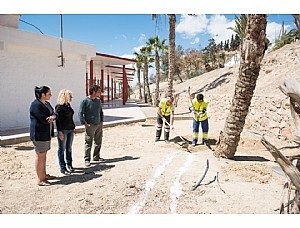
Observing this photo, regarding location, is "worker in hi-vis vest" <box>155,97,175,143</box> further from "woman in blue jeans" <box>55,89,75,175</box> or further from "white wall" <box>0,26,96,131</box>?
"white wall" <box>0,26,96,131</box>

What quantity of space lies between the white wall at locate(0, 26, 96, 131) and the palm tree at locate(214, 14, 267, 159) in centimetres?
576

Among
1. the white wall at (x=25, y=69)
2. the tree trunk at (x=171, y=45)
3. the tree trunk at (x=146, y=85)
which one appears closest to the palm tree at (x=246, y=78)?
the white wall at (x=25, y=69)

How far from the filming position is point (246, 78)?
477 centimetres

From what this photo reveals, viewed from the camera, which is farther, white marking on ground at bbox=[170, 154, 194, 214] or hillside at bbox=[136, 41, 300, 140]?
hillside at bbox=[136, 41, 300, 140]

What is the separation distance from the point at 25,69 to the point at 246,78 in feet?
20.6

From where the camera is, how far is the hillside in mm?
7619

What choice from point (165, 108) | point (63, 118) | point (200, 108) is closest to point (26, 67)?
point (165, 108)

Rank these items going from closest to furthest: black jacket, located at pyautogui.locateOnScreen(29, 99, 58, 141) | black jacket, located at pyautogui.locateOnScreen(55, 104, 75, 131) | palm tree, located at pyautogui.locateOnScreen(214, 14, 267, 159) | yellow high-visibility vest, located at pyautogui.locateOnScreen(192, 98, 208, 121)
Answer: black jacket, located at pyautogui.locateOnScreen(29, 99, 58, 141) < black jacket, located at pyautogui.locateOnScreen(55, 104, 75, 131) < palm tree, located at pyautogui.locateOnScreen(214, 14, 267, 159) < yellow high-visibility vest, located at pyautogui.locateOnScreen(192, 98, 208, 121)

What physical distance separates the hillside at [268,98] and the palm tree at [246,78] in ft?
2.18

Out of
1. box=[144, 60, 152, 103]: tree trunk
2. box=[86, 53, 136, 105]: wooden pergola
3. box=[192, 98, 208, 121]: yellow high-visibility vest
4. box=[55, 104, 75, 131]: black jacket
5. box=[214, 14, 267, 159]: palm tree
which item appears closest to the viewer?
box=[55, 104, 75, 131]: black jacket

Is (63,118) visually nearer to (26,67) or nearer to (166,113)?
(166,113)

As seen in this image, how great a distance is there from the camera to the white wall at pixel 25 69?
25.1ft

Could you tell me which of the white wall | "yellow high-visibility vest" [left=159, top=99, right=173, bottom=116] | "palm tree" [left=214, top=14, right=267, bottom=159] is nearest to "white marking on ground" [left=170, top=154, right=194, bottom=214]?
"palm tree" [left=214, top=14, right=267, bottom=159]

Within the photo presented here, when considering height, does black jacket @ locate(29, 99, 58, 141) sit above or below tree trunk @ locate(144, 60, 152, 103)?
below
